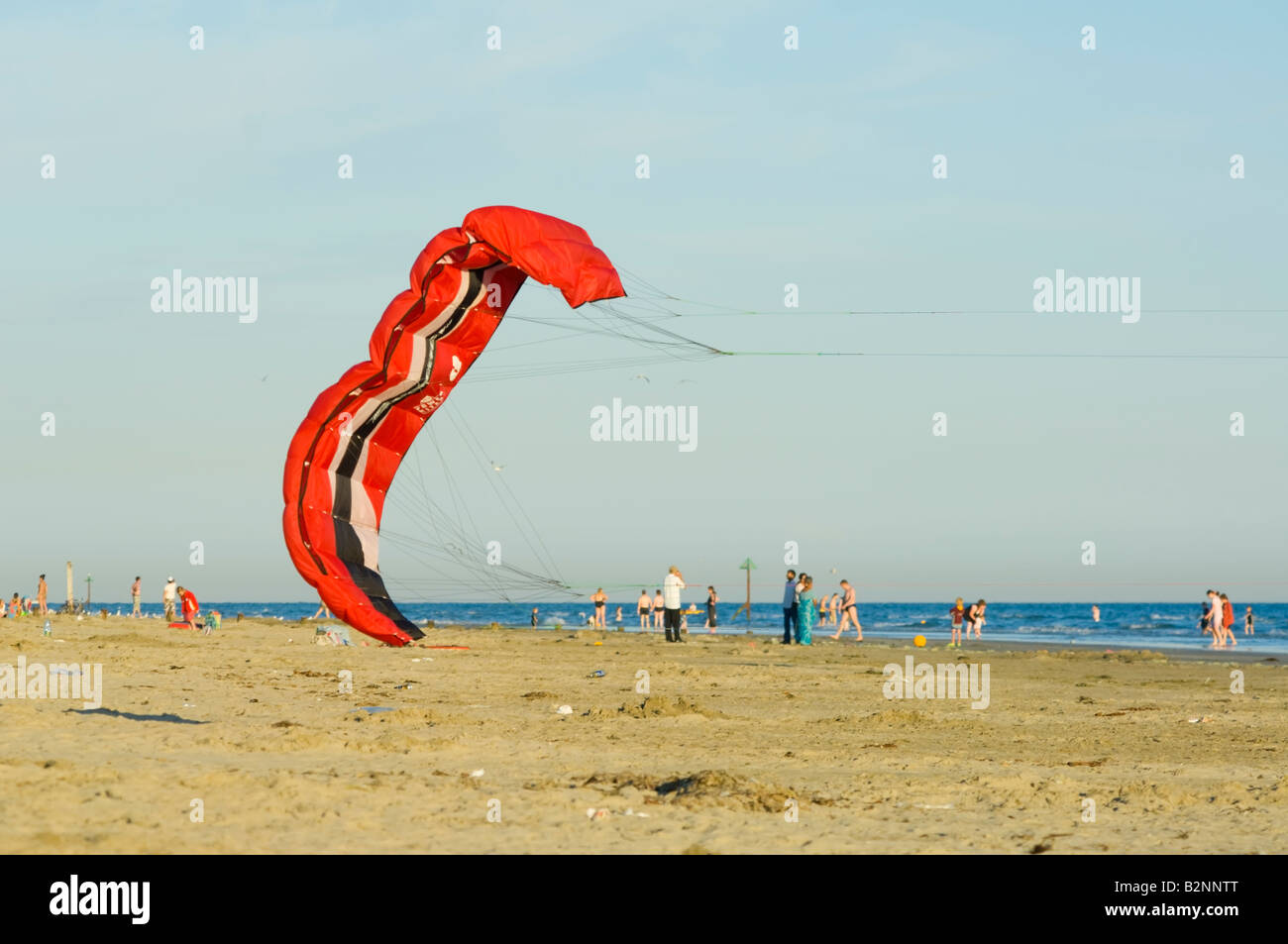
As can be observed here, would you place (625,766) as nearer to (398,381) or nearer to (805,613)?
(398,381)

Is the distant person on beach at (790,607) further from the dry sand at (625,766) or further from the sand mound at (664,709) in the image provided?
the sand mound at (664,709)

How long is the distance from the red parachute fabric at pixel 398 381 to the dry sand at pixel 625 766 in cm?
152

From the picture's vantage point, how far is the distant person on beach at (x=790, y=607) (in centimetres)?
2769

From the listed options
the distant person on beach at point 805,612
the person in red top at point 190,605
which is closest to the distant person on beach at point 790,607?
the distant person on beach at point 805,612

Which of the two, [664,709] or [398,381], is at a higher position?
[398,381]

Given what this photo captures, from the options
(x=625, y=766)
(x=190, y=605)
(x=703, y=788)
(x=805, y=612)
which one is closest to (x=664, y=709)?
(x=625, y=766)

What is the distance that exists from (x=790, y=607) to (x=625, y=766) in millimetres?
18700

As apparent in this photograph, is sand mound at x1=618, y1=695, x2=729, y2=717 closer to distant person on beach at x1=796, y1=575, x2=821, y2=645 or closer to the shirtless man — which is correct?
distant person on beach at x1=796, y1=575, x2=821, y2=645

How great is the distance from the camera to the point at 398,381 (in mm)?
14070

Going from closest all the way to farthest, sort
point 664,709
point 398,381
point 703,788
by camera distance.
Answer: point 703,788 < point 664,709 < point 398,381

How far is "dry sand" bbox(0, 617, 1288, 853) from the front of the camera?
7.35 metres
